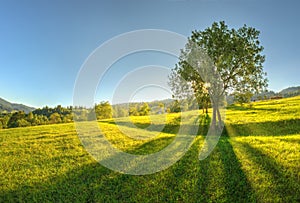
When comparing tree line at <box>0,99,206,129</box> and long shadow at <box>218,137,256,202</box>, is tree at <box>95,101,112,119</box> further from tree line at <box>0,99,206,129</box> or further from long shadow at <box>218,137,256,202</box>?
long shadow at <box>218,137,256,202</box>

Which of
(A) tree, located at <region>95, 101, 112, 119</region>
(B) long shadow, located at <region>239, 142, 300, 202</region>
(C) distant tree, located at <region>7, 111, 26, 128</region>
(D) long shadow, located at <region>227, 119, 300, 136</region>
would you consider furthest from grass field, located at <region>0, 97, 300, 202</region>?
(C) distant tree, located at <region>7, 111, 26, 128</region>

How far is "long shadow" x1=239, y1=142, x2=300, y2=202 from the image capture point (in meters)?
6.90

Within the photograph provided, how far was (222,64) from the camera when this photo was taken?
18.5 metres

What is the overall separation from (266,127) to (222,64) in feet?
28.7

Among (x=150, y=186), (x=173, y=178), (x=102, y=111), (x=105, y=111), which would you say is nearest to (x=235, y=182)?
(x=173, y=178)

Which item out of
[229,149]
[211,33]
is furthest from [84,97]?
[211,33]

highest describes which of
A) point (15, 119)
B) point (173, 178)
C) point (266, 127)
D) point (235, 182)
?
point (15, 119)

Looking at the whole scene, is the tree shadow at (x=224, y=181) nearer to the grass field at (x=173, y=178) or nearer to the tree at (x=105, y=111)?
the grass field at (x=173, y=178)

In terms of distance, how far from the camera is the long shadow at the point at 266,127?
18.9 m

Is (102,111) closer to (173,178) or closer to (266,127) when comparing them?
(266,127)

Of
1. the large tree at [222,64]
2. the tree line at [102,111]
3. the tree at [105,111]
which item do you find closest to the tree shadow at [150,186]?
the tree line at [102,111]

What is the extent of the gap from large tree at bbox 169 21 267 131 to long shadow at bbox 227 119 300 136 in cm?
381

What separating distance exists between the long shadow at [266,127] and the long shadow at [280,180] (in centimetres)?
1003

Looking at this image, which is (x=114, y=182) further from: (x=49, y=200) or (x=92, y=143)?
(x=92, y=143)
